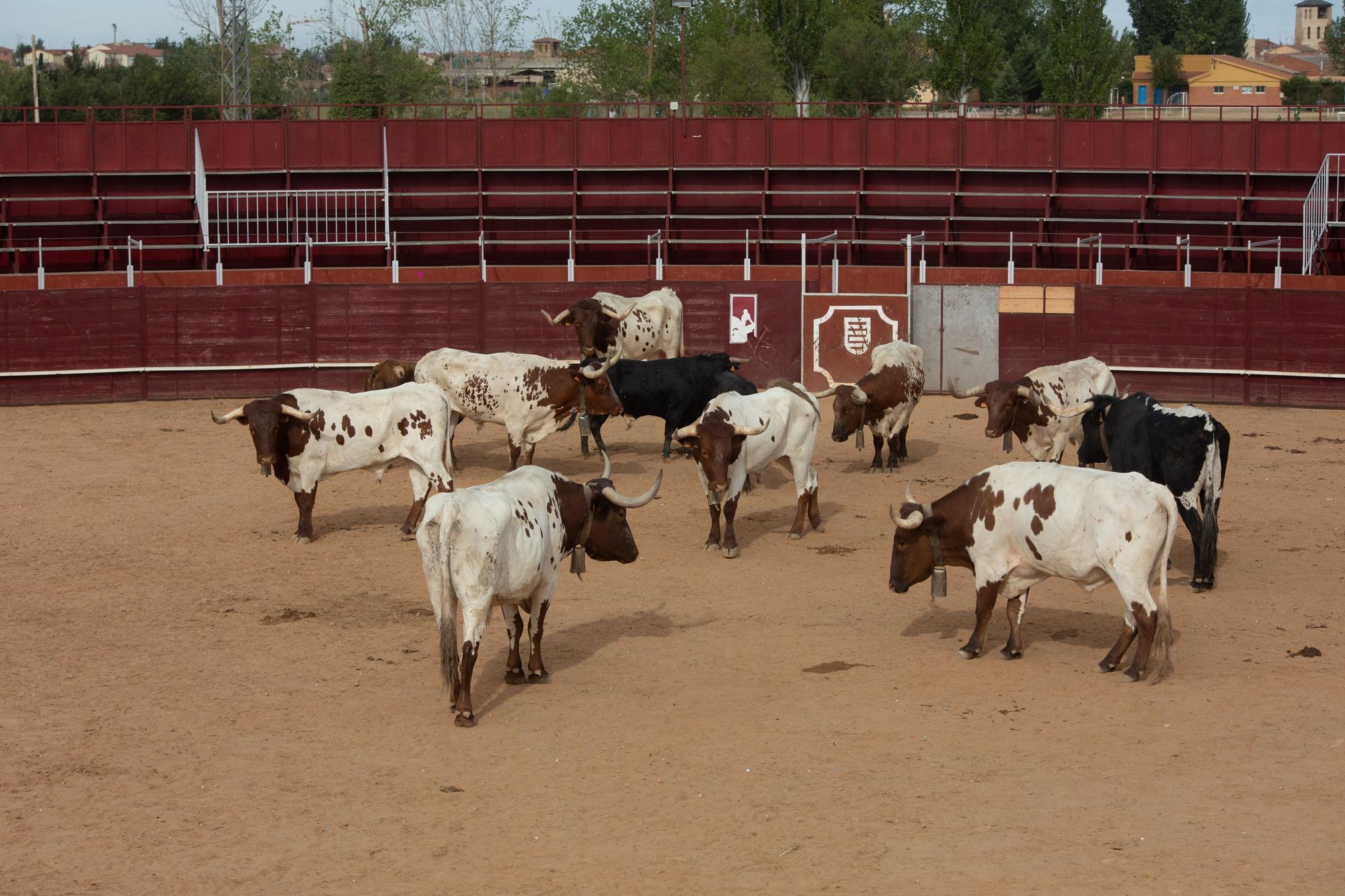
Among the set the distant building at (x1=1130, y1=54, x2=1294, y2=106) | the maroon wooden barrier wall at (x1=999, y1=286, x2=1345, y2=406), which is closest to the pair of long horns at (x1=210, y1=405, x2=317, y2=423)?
the maroon wooden barrier wall at (x1=999, y1=286, x2=1345, y2=406)

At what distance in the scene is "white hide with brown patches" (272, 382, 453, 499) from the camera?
16484mm

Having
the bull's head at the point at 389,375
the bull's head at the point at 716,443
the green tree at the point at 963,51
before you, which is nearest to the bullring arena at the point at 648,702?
the bull's head at the point at 716,443

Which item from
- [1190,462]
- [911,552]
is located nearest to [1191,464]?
[1190,462]

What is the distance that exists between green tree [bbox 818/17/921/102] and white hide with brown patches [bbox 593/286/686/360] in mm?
42345

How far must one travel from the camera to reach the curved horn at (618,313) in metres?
23.6

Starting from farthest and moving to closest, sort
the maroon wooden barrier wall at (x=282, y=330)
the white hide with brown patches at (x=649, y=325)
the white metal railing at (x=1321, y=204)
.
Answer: the white metal railing at (x=1321, y=204), the maroon wooden barrier wall at (x=282, y=330), the white hide with brown patches at (x=649, y=325)

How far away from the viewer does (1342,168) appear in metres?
36.0

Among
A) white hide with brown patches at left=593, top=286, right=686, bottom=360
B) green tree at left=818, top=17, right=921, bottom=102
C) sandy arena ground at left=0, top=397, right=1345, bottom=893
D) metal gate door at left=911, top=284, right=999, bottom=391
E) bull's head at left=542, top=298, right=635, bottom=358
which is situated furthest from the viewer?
green tree at left=818, top=17, right=921, bottom=102

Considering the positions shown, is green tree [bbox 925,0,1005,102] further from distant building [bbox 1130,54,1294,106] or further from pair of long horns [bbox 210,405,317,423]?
pair of long horns [bbox 210,405,317,423]

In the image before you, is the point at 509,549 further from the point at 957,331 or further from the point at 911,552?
the point at 957,331

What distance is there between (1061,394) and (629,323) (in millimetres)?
7995

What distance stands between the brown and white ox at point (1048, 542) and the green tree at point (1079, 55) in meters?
52.8

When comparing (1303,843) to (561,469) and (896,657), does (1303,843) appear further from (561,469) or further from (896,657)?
(561,469)

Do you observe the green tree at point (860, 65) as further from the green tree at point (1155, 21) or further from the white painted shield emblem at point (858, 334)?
the green tree at point (1155, 21)
